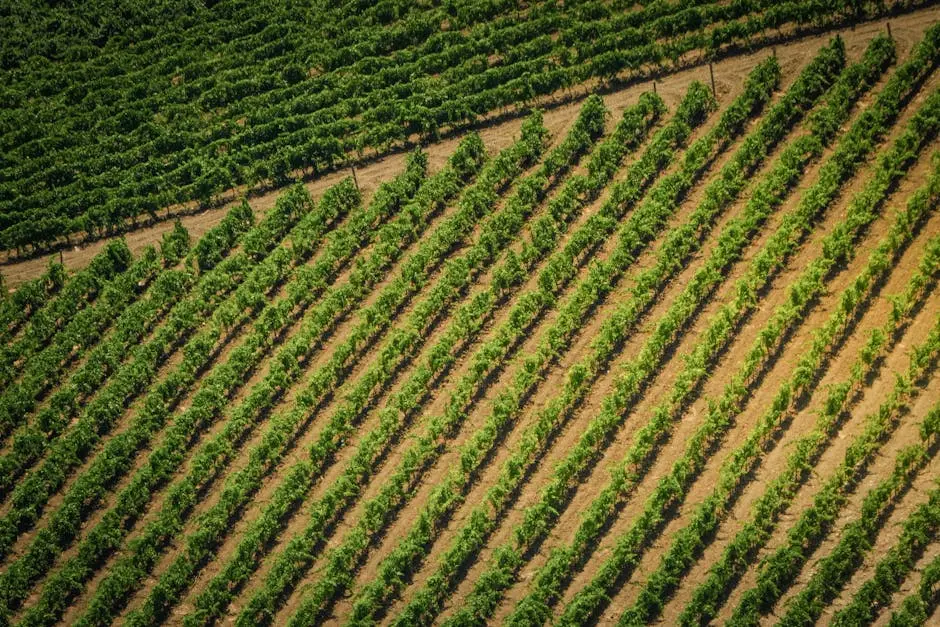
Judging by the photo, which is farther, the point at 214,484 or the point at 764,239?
the point at 764,239

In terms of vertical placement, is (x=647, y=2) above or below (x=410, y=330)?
above

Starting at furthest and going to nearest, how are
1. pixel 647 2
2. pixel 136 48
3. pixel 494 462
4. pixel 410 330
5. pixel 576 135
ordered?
pixel 136 48 → pixel 647 2 → pixel 576 135 → pixel 410 330 → pixel 494 462

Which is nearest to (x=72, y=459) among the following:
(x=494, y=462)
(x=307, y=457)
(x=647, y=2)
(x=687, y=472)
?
(x=307, y=457)

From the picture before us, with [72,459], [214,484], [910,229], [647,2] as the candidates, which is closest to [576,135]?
[647,2]

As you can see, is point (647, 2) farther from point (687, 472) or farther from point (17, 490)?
point (17, 490)

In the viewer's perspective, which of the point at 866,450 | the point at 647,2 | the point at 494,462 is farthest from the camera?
the point at 647,2

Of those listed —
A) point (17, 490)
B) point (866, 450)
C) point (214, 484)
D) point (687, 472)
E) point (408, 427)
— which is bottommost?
point (17, 490)
